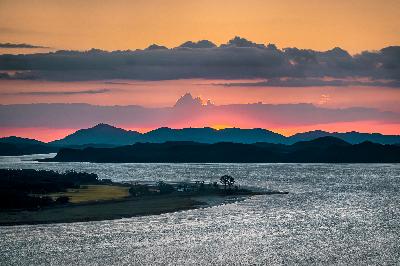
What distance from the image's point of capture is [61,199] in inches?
5448

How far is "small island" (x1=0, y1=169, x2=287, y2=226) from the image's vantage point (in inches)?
4717

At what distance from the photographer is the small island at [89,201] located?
120 m

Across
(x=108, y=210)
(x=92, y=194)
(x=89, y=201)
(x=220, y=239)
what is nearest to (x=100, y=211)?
(x=108, y=210)

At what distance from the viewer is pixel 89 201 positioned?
143m

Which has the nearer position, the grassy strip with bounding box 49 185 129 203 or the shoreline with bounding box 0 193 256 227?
the shoreline with bounding box 0 193 256 227

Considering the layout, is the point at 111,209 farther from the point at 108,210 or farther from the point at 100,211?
the point at 100,211

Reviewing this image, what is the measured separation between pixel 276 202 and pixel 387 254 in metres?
71.2

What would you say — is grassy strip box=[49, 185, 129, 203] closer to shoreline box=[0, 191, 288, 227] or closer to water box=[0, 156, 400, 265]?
shoreline box=[0, 191, 288, 227]

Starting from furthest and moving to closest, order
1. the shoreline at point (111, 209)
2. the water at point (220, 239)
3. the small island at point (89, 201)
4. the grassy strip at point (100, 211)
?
the small island at point (89, 201) → the shoreline at point (111, 209) → the grassy strip at point (100, 211) → the water at point (220, 239)

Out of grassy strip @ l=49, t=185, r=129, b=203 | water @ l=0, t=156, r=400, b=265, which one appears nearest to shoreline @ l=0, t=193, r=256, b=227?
water @ l=0, t=156, r=400, b=265

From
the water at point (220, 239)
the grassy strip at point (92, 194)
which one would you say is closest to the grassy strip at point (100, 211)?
the water at point (220, 239)

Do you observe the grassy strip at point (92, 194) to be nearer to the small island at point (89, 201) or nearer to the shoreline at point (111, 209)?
the small island at point (89, 201)

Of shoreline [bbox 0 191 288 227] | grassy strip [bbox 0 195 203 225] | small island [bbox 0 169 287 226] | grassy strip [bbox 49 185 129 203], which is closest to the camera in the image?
grassy strip [bbox 0 195 203 225]

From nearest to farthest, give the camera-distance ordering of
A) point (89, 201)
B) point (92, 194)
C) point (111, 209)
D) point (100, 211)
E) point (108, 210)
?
point (100, 211)
point (108, 210)
point (111, 209)
point (89, 201)
point (92, 194)
